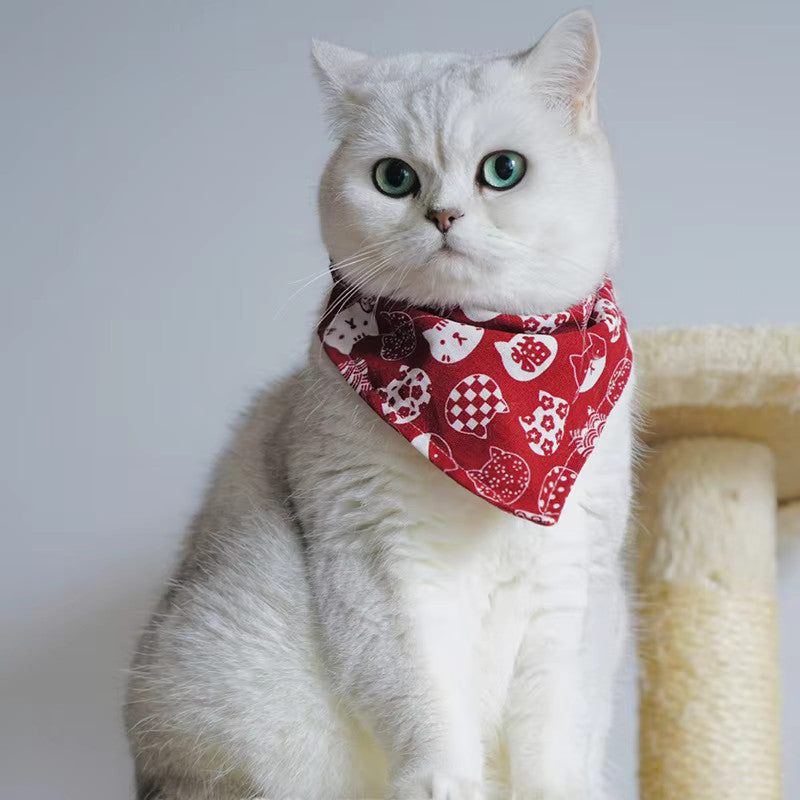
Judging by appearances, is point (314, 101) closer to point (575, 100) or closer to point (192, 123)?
point (192, 123)

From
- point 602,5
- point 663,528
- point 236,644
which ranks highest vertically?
point 602,5

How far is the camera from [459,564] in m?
1.23

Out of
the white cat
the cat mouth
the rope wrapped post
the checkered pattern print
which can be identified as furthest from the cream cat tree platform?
the cat mouth

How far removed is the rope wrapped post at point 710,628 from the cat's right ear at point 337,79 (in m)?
0.77

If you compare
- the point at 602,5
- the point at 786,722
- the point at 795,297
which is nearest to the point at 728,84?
the point at 602,5

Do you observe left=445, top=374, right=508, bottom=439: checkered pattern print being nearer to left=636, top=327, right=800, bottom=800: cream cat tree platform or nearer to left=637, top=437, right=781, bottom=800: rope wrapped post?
left=636, top=327, right=800, bottom=800: cream cat tree platform

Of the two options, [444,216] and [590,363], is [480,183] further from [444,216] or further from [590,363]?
[590,363]

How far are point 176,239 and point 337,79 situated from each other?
91 cm

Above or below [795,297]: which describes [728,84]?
above

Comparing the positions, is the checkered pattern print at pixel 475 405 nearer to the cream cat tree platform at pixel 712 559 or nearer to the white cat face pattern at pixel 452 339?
the white cat face pattern at pixel 452 339

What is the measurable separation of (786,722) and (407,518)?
1.16m

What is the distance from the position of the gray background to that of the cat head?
32.4 inches

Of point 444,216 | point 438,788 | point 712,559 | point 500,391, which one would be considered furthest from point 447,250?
point 712,559

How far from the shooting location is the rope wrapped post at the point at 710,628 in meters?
1.50
